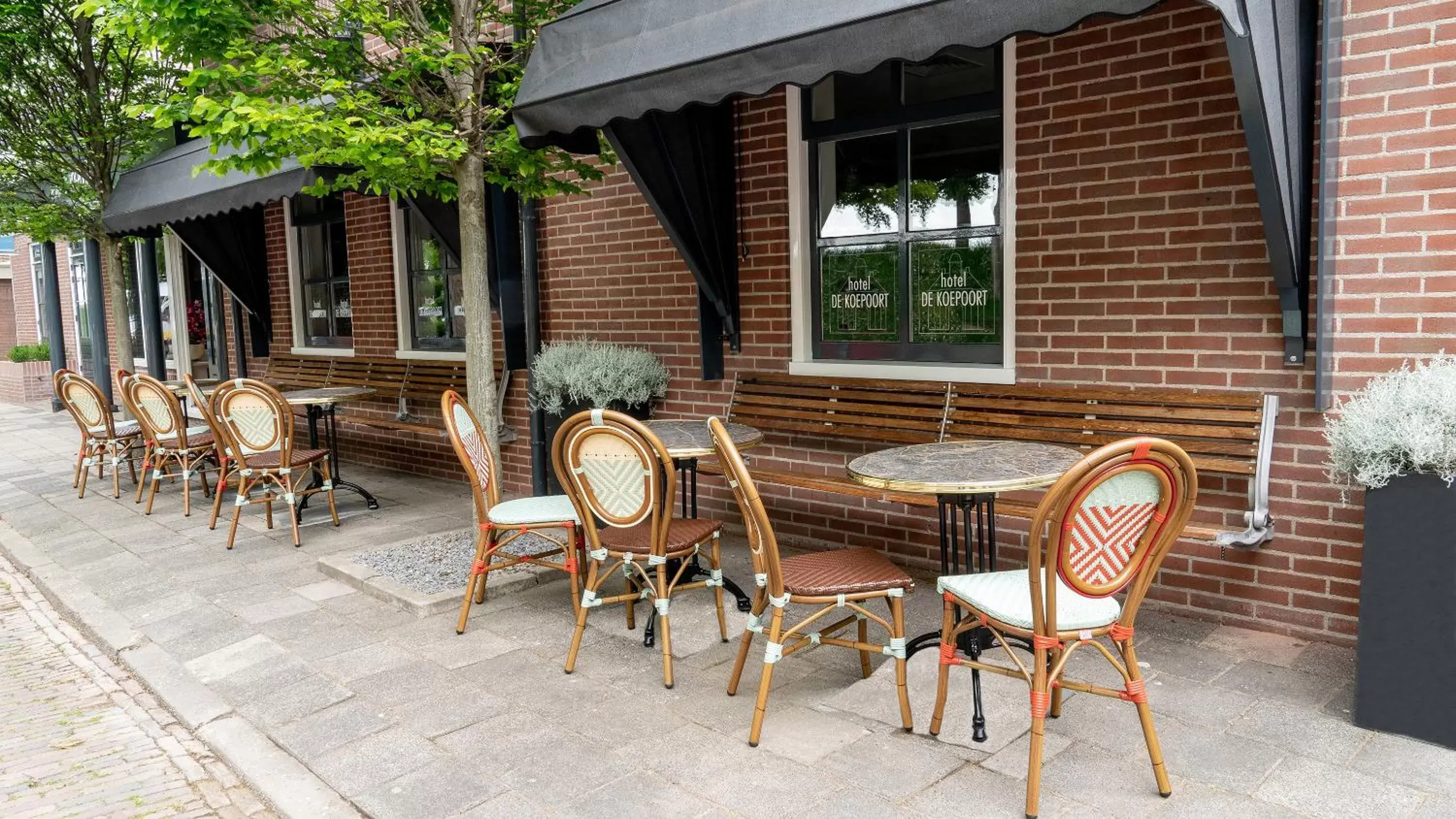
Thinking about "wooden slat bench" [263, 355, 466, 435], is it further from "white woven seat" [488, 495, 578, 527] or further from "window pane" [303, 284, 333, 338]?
"white woven seat" [488, 495, 578, 527]

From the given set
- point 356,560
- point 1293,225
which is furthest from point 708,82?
point 356,560

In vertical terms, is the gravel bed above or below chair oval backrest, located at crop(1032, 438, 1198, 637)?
below

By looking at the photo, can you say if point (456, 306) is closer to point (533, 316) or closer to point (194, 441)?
point (533, 316)

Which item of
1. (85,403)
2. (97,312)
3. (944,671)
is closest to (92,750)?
(944,671)

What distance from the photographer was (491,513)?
164 inches

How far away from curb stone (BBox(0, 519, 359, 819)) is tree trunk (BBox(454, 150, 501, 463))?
1.64m

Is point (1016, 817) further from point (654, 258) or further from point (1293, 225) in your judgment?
point (654, 258)

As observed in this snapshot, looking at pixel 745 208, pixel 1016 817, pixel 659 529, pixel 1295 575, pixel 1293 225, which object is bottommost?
pixel 1016 817

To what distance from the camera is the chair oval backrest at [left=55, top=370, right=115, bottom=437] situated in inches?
299

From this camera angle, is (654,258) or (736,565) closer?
(736,565)

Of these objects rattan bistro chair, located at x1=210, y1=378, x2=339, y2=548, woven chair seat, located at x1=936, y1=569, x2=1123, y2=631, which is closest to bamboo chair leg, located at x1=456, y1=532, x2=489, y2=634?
woven chair seat, located at x1=936, y1=569, x2=1123, y2=631

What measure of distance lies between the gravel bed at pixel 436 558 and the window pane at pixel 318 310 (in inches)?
186

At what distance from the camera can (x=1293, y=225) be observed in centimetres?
347

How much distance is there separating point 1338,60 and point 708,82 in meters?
2.22
